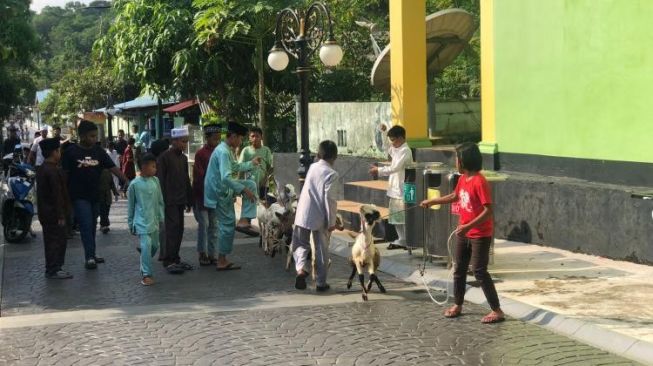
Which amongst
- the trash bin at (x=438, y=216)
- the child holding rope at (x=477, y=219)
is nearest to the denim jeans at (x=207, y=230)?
the trash bin at (x=438, y=216)

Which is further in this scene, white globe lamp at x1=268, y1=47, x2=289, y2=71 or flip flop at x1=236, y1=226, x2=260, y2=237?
white globe lamp at x1=268, y1=47, x2=289, y2=71

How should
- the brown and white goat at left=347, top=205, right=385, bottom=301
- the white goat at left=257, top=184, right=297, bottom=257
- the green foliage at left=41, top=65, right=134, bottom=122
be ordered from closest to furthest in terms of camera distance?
the brown and white goat at left=347, top=205, right=385, bottom=301 → the white goat at left=257, top=184, right=297, bottom=257 → the green foliage at left=41, top=65, right=134, bottom=122

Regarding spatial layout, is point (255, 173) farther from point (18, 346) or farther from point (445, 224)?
point (18, 346)

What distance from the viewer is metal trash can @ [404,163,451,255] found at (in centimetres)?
1028

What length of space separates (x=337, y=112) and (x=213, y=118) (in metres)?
7.07

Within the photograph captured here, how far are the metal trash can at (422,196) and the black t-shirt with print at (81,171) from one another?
4.22m

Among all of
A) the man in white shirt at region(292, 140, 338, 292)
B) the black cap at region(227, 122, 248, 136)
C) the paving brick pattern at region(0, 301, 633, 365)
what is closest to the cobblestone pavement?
the paving brick pattern at region(0, 301, 633, 365)

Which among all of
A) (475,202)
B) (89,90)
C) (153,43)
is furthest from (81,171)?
(89,90)

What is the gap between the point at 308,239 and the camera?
9461 mm

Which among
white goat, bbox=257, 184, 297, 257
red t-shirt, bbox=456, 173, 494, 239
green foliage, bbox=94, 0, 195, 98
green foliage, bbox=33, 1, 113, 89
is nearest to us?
red t-shirt, bbox=456, 173, 494, 239

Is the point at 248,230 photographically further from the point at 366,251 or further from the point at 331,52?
the point at 366,251

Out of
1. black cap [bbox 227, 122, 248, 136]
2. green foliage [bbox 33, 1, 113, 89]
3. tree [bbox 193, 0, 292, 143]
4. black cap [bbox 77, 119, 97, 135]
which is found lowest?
black cap [bbox 227, 122, 248, 136]

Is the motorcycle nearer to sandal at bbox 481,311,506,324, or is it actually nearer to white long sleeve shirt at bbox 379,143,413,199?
white long sleeve shirt at bbox 379,143,413,199

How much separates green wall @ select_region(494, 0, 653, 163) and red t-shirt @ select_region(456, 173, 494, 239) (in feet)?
13.9
